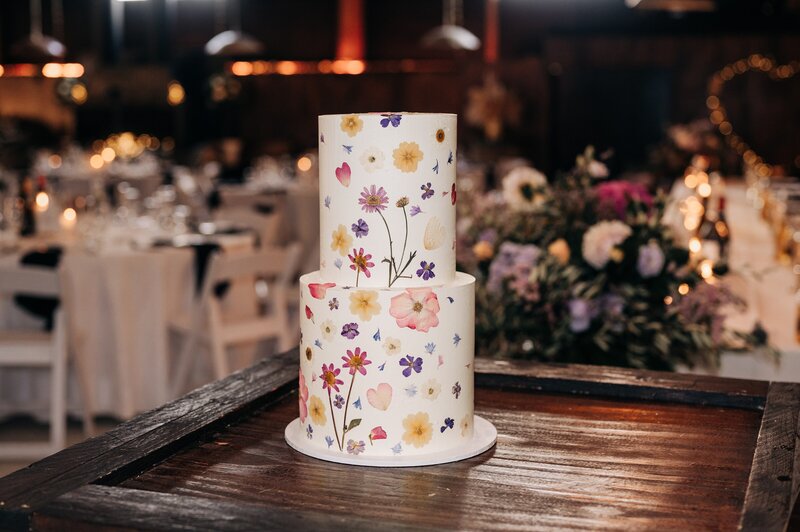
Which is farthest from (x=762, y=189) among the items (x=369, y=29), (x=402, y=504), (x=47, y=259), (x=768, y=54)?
(x=369, y=29)

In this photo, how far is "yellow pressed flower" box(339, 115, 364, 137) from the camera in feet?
4.42

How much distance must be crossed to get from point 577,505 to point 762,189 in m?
4.78

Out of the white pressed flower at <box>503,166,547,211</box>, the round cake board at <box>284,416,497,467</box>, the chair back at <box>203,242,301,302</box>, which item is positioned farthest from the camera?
the chair back at <box>203,242,301,302</box>

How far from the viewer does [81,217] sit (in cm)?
567

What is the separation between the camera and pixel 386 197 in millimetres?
1349

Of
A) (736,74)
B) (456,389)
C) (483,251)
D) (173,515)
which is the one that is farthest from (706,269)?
(736,74)

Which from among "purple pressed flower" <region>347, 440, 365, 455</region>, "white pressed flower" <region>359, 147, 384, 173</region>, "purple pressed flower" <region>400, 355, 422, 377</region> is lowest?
"purple pressed flower" <region>347, 440, 365, 455</region>

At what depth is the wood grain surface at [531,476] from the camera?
3.77ft

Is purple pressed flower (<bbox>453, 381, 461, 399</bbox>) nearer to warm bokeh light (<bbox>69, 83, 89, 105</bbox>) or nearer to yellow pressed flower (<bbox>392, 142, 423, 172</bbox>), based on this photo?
yellow pressed flower (<bbox>392, 142, 423, 172</bbox>)

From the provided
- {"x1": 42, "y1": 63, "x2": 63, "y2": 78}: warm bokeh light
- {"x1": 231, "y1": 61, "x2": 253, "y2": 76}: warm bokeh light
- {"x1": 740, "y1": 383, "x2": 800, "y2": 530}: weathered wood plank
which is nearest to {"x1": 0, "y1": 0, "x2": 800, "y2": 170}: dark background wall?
{"x1": 231, "y1": 61, "x2": 253, "y2": 76}: warm bokeh light

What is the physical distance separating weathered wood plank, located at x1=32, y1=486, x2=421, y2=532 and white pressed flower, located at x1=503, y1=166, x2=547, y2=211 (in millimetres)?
1699

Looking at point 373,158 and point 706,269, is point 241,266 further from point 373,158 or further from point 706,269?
point 373,158

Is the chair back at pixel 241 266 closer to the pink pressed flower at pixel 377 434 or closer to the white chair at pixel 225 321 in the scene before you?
the white chair at pixel 225 321

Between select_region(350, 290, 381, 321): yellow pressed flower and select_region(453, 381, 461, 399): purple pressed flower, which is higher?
select_region(350, 290, 381, 321): yellow pressed flower
